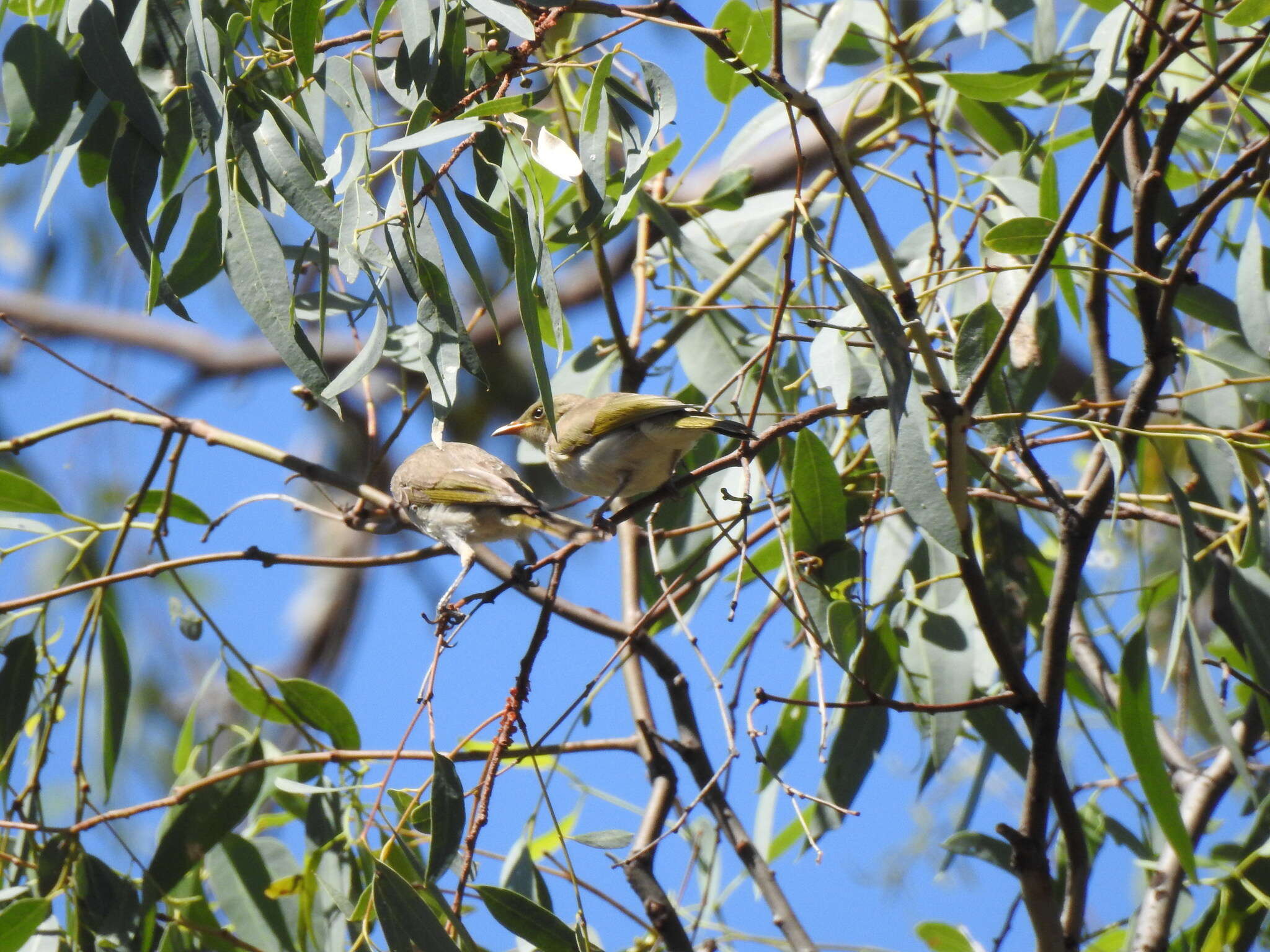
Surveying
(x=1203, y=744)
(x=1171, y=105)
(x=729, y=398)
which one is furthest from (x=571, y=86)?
(x=1203, y=744)

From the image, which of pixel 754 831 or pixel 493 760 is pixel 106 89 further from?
pixel 754 831

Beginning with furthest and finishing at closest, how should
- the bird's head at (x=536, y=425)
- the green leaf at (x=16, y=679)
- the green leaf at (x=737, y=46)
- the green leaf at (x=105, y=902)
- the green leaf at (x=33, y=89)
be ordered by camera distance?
the bird's head at (x=536, y=425) → the green leaf at (x=737, y=46) → the green leaf at (x=16, y=679) → the green leaf at (x=105, y=902) → the green leaf at (x=33, y=89)

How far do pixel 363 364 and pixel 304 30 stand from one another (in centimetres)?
57

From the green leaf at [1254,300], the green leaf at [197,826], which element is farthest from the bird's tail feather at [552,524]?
the green leaf at [1254,300]

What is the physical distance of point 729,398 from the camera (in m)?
3.34

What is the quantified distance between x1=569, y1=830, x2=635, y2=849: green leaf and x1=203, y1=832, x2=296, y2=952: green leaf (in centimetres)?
88

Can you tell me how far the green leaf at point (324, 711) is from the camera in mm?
3121

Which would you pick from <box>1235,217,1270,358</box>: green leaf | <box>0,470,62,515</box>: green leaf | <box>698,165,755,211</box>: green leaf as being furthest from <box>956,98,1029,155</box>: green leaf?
<box>0,470,62,515</box>: green leaf

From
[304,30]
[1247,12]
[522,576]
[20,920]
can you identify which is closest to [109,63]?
[304,30]

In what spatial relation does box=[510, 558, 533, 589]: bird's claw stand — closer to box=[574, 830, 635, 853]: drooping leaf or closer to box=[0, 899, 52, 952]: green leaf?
box=[574, 830, 635, 853]: drooping leaf

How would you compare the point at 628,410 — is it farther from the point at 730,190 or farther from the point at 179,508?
the point at 179,508

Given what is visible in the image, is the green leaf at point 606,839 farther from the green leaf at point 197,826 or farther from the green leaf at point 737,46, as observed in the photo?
the green leaf at point 737,46

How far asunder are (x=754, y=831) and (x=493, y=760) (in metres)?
2.42

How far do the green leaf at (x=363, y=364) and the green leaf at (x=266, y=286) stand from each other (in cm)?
6
